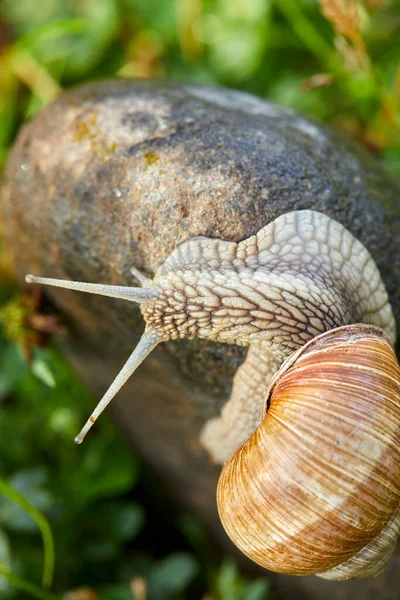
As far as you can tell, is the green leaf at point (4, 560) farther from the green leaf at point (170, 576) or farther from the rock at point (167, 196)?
the rock at point (167, 196)

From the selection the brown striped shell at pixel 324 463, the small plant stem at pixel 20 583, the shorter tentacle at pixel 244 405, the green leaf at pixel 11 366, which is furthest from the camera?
the green leaf at pixel 11 366

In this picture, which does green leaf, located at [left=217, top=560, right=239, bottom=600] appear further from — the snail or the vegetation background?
the snail

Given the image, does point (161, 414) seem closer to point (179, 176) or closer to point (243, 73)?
point (179, 176)

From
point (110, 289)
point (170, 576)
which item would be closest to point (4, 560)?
point (170, 576)

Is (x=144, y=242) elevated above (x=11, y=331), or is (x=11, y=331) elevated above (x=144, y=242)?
(x=144, y=242)

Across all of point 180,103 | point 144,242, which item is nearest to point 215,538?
point 144,242

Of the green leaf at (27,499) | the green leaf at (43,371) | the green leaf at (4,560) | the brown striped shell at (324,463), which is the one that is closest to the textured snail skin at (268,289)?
the brown striped shell at (324,463)

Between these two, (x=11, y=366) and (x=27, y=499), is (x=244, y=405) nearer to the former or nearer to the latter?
(x=27, y=499)

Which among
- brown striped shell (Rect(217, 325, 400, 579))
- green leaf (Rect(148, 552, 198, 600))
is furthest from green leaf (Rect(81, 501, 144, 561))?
brown striped shell (Rect(217, 325, 400, 579))

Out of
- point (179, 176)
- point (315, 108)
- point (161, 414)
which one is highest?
point (179, 176)
